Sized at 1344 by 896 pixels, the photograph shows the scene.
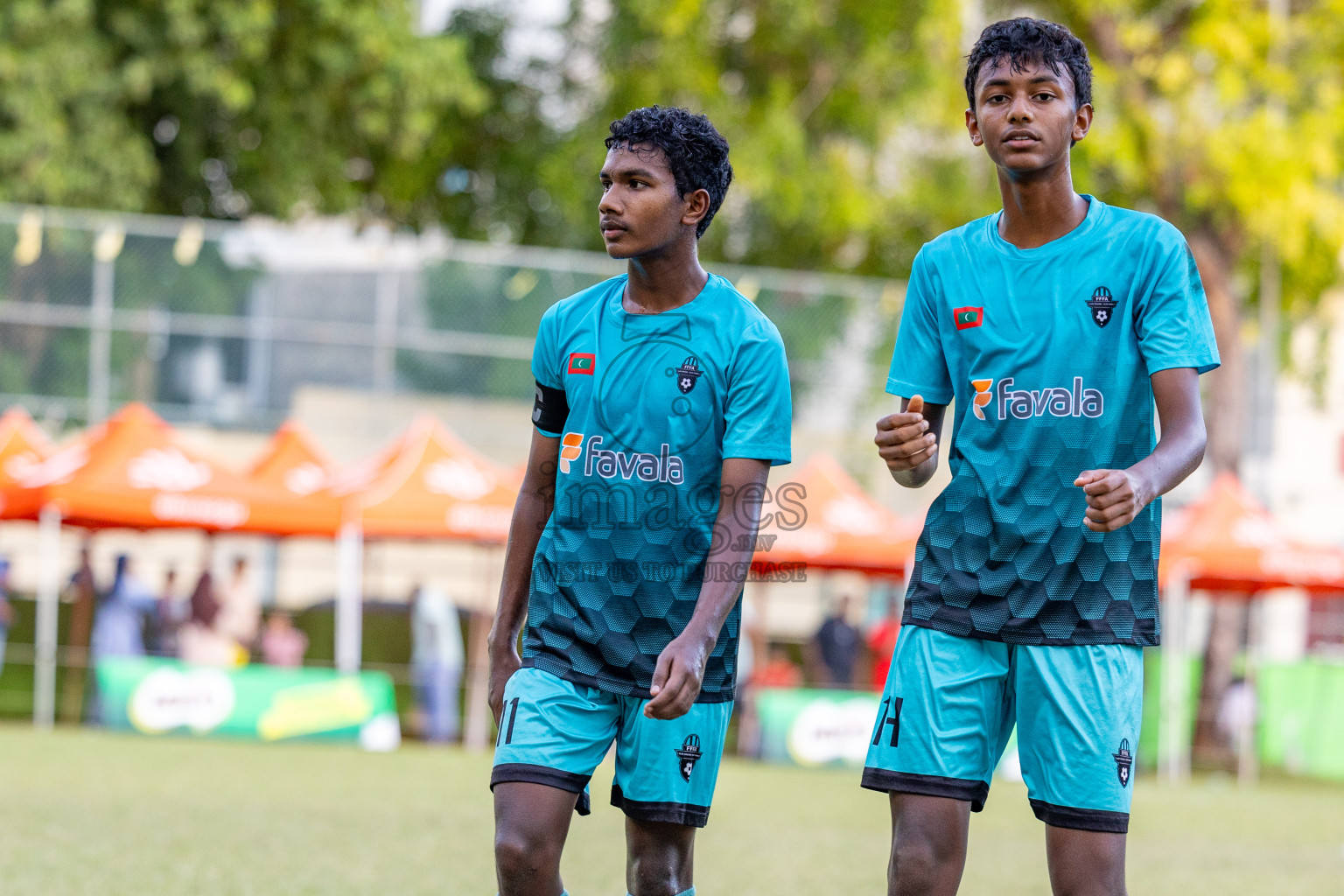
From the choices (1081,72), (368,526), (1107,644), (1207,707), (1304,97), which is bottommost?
(1207,707)

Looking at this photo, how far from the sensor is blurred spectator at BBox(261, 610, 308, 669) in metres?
17.0

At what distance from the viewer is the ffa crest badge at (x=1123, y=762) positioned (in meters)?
3.47

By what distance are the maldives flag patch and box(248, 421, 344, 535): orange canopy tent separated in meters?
12.3

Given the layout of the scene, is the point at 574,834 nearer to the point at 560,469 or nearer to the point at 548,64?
the point at 560,469

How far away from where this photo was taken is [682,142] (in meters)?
4.04

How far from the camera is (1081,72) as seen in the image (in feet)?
12.0

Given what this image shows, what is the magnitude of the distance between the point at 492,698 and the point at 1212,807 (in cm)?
1144

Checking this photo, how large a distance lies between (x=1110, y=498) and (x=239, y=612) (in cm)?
1493

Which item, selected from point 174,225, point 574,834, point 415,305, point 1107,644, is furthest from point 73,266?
point 1107,644

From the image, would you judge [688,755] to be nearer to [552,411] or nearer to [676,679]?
[676,679]

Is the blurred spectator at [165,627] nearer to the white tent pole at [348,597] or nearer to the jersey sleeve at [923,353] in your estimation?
the white tent pole at [348,597]

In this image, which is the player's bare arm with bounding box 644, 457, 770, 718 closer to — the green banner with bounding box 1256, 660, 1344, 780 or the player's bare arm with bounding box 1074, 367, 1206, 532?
the player's bare arm with bounding box 1074, 367, 1206, 532

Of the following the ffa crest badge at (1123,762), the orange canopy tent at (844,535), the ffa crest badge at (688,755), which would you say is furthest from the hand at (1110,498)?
the orange canopy tent at (844,535)

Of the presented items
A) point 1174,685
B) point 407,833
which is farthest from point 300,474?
point 1174,685
